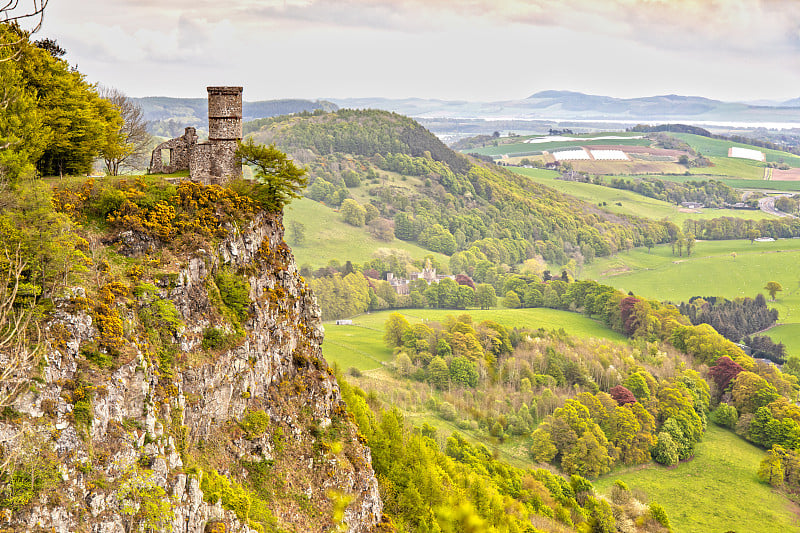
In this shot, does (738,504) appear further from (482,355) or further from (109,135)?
(109,135)

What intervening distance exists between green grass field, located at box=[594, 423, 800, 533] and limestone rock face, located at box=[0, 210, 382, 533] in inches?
2110

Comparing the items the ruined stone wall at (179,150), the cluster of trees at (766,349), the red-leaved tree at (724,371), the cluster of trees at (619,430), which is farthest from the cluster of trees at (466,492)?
the cluster of trees at (766,349)

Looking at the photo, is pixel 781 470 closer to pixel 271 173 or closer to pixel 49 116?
pixel 271 173

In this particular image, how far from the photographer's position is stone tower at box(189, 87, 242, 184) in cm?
3625

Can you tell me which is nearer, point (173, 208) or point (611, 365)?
point (173, 208)

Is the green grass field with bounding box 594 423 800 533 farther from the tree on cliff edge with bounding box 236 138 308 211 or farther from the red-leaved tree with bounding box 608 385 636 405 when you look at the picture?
the tree on cliff edge with bounding box 236 138 308 211

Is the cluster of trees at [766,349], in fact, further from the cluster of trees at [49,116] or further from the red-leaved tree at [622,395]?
the cluster of trees at [49,116]

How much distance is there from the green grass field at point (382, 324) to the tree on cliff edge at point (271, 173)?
7329cm

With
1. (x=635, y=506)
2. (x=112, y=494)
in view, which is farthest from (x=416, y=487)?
(x=635, y=506)

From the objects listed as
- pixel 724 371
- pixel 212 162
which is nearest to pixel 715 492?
pixel 724 371

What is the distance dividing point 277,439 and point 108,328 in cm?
1160

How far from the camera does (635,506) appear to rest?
7156cm

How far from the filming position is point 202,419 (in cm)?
2977

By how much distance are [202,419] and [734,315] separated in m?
157
